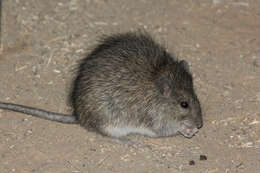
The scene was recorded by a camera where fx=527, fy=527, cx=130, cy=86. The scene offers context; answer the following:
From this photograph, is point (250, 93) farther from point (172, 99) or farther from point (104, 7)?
point (104, 7)

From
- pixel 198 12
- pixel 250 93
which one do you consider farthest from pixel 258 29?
pixel 250 93

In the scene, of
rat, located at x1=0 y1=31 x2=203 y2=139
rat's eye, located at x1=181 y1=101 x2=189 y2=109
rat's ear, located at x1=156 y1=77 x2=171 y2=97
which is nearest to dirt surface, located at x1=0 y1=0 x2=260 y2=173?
rat, located at x1=0 y1=31 x2=203 y2=139

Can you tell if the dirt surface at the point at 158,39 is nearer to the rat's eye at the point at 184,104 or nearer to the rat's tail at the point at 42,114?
the rat's tail at the point at 42,114

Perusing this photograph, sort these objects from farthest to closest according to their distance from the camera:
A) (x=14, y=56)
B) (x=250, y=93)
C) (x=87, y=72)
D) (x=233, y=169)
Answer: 1. (x=14, y=56)
2. (x=250, y=93)
3. (x=87, y=72)
4. (x=233, y=169)

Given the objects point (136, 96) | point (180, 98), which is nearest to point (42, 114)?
point (136, 96)

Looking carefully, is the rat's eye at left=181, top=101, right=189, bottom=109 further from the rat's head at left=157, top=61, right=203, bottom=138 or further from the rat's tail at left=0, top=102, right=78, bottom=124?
the rat's tail at left=0, top=102, right=78, bottom=124

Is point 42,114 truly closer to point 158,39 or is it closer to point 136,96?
point 136,96

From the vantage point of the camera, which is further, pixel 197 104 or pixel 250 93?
pixel 250 93
